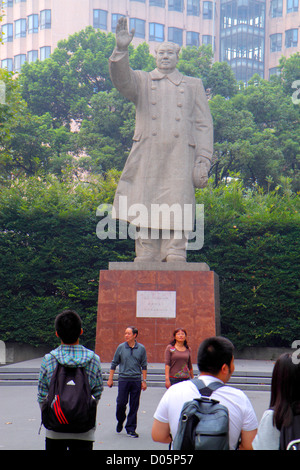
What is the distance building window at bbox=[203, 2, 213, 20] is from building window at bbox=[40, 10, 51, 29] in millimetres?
13453

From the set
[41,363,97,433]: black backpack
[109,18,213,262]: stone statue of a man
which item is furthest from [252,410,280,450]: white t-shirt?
[109,18,213,262]: stone statue of a man

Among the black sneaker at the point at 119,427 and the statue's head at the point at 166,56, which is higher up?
the statue's head at the point at 166,56

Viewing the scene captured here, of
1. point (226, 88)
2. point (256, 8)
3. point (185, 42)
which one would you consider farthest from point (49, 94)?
point (256, 8)

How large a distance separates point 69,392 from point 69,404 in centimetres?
7

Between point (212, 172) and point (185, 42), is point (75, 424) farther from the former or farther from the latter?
point (185, 42)

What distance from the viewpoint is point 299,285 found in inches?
562

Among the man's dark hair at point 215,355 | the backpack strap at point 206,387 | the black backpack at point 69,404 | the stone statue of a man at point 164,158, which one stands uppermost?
the stone statue of a man at point 164,158

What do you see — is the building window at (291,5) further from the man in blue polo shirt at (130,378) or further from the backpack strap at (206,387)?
the backpack strap at (206,387)

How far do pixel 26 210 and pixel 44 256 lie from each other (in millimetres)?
1219

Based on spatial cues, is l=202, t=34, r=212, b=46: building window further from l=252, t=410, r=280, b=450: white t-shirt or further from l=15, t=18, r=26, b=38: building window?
l=252, t=410, r=280, b=450: white t-shirt

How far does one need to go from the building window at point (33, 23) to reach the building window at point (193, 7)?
12002 millimetres

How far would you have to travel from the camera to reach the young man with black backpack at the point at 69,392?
3.69 meters

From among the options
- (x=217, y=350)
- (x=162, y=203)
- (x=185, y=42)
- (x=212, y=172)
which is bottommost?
(x=217, y=350)

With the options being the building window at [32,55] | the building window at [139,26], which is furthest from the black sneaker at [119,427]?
the building window at [139,26]
